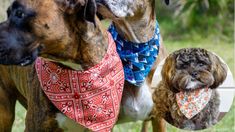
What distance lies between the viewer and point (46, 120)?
486cm

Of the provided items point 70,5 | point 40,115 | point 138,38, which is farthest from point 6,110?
point 70,5

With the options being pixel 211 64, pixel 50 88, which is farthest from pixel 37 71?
pixel 211 64

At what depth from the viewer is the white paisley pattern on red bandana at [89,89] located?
4875 millimetres

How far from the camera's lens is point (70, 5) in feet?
15.2

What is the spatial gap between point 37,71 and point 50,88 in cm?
18

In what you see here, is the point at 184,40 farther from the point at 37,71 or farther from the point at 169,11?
the point at 37,71

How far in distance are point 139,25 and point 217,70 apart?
797 mm

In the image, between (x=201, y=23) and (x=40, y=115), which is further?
(x=201, y=23)

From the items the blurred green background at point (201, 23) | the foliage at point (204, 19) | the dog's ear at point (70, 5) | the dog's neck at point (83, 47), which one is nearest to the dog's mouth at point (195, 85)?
the dog's neck at point (83, 47)

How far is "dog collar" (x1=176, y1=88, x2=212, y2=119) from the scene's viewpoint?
499 cm

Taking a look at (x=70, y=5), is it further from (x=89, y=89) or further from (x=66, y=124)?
(x=66, y=124)

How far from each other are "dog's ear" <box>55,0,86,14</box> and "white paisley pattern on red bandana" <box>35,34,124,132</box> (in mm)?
450

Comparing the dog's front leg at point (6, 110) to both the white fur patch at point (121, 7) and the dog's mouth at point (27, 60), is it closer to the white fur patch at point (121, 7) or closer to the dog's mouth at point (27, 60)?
the dog's mouth at point (27, 60)

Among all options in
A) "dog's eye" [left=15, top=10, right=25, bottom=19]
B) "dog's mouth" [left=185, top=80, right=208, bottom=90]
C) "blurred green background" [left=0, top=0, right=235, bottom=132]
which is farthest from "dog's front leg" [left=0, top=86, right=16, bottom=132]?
"blurred green background" [left=0, top=0, right=235, bottom=132]
